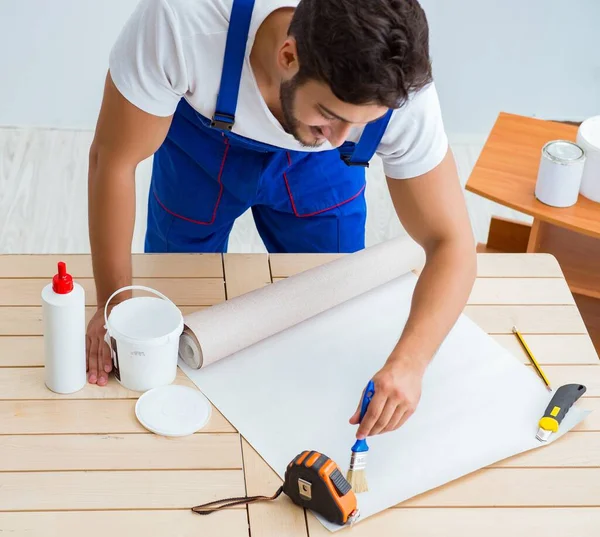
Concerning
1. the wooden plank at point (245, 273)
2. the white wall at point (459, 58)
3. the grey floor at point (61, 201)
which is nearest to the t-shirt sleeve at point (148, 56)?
the wooden plank at point (245, 273)

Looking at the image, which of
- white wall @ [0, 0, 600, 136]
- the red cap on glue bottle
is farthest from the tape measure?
white wall @ [0, 0, 600, 136]

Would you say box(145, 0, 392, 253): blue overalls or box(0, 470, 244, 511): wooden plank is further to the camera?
box(145, 0, 392, 253): blue overalls

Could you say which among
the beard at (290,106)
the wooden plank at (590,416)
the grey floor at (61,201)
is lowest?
the grey floor at (61,201)

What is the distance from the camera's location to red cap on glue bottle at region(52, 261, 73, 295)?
141cm

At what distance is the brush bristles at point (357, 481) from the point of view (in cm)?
139

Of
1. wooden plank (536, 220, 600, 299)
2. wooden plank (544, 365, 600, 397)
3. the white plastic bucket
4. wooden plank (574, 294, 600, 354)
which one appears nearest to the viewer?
the white plastic bucket

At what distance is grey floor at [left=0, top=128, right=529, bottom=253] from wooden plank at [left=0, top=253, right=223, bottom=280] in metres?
1.36

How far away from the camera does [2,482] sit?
4.45ft

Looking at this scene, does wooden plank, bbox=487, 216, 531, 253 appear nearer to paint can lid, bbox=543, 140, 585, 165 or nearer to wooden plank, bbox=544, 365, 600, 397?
paint can lid, bbox=543, 140, 585, 165

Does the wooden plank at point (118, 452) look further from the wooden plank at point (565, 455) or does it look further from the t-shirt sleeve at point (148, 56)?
the t-shirt sleeve at point (148, 56)

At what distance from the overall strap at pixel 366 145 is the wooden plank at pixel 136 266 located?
14.2 inches

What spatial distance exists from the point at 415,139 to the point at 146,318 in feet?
1.79

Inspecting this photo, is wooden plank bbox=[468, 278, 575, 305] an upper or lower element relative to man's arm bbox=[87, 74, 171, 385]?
lower

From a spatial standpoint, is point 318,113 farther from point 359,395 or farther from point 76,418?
point 76,418
